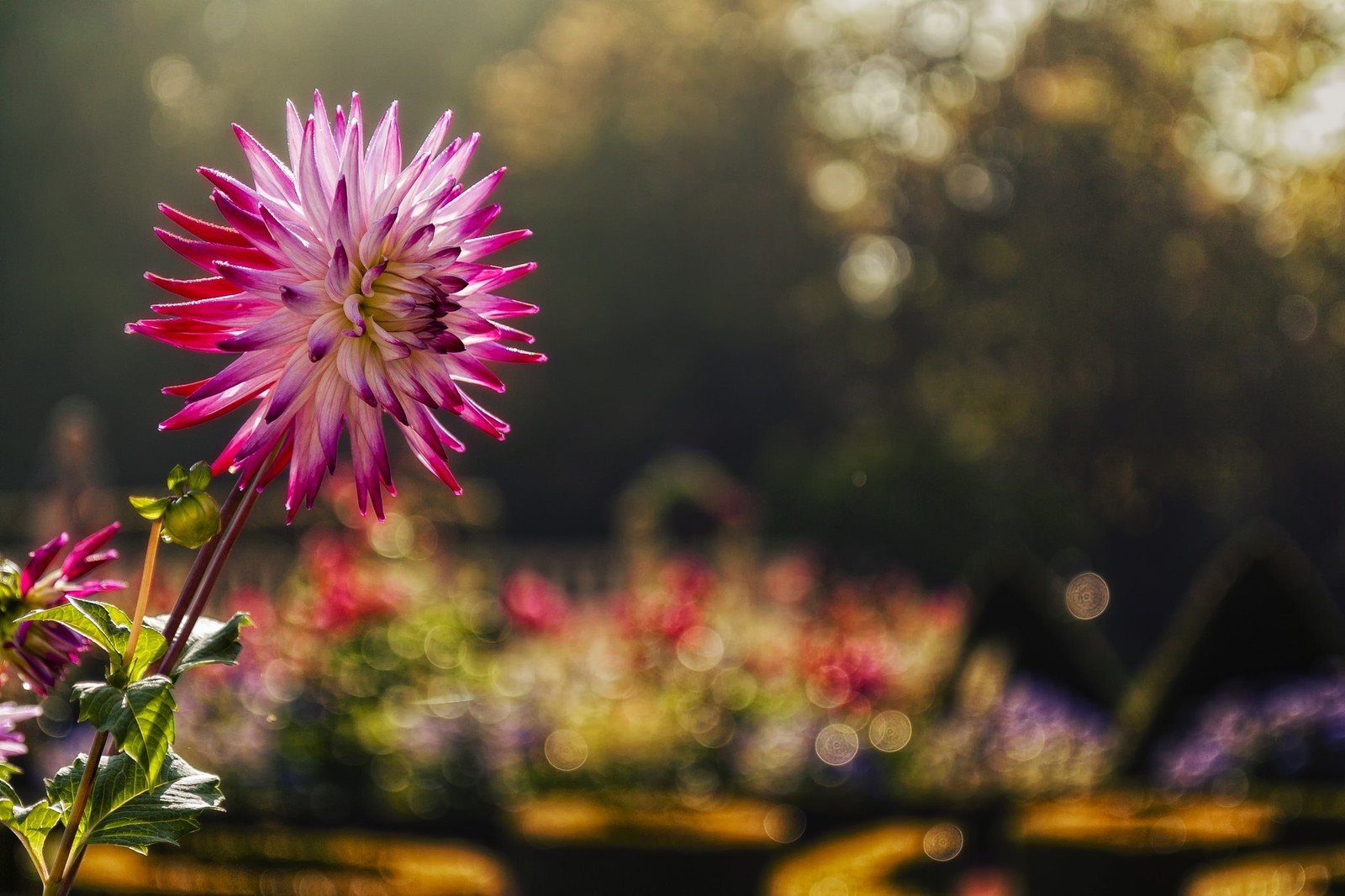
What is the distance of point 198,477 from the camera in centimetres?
117

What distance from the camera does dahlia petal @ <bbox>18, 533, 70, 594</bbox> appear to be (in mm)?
1202

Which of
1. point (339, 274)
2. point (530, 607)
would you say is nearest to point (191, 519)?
point (339, 274)

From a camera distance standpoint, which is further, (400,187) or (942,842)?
(942,842)

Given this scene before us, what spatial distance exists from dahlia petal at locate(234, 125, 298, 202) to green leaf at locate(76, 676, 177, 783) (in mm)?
385

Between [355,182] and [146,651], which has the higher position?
[355,182]

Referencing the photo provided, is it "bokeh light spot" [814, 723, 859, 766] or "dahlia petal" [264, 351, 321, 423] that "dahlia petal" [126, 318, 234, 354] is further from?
"bokeh light spot" [814, 723, 859, 766]

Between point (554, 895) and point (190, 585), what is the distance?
4145 mm

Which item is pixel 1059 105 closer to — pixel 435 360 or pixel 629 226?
pixel 629 226

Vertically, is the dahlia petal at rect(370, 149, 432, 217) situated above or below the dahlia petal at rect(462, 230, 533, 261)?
above

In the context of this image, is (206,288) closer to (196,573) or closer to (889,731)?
(196,573)

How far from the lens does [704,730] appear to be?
6.02m

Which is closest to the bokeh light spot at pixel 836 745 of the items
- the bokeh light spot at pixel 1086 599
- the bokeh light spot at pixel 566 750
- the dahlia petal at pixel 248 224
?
the bokeh light spot at pixel 566 750

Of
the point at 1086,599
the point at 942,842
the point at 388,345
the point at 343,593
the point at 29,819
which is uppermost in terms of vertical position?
the point at 1086,599

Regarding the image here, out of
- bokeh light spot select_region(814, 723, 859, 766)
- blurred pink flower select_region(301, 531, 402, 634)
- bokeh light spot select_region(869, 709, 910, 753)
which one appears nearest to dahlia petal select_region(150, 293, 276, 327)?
blurred pink flower select_region(301, 531, 402, 634)
